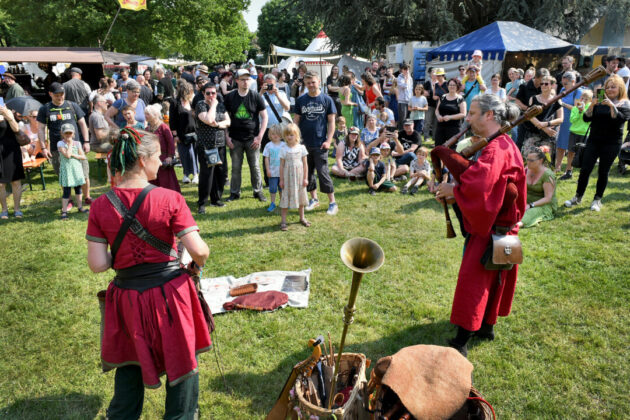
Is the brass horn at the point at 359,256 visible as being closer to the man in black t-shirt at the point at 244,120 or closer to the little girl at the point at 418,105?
the man in black t-shirt at the point at 244,120

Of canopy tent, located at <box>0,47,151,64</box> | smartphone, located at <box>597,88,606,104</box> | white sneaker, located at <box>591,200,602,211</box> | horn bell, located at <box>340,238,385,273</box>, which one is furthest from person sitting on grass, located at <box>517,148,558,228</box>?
canopy tent, located at <box>0,47,151,64</box>

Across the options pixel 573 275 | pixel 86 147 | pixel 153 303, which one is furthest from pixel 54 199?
pixel 573 275

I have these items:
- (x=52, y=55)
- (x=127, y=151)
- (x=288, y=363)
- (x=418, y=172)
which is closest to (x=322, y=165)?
(x=418, y=172)

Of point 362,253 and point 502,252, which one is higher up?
point 362,253

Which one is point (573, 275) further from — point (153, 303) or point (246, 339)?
point (153, 303)

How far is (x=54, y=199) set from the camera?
7957 millimetres

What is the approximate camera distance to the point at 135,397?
96.1 inches

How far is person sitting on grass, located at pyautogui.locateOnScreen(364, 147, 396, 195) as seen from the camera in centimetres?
818

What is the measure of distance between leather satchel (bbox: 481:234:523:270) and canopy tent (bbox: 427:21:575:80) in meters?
15.2

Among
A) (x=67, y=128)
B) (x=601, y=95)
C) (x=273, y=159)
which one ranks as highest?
(x=601, y=95)

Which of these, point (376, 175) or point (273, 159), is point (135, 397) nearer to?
point (273, 159)

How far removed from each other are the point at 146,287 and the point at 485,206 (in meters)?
2.30

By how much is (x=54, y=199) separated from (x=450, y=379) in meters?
8.00

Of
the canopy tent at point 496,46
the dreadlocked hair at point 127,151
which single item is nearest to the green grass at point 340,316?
the dreadlocked hair at point 127,151
